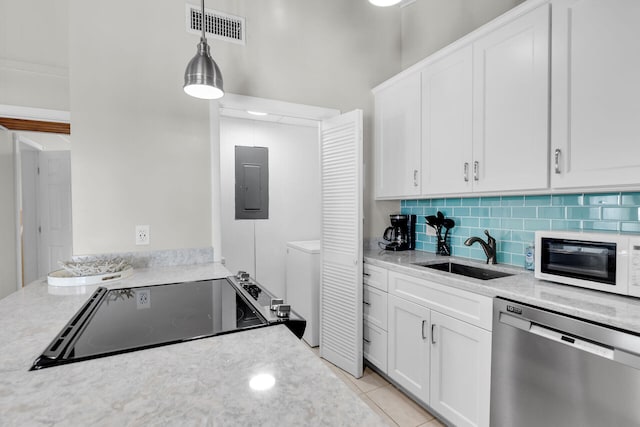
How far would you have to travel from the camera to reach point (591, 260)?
137 cm

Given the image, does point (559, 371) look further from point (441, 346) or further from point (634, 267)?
point (441, 346)

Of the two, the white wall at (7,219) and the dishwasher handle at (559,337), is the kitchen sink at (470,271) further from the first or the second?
the white wall at (7,219)

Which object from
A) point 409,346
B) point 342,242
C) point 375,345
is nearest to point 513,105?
point 342,242

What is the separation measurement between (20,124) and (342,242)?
126 inches

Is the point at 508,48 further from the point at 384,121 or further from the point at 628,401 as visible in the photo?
the point at 628,401

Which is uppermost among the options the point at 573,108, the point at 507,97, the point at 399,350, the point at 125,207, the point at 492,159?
the point at 507,97

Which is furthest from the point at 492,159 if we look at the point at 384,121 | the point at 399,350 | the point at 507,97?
the point at 399,350

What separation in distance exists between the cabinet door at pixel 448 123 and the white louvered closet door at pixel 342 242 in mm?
485

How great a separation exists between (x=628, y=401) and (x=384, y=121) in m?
2.20

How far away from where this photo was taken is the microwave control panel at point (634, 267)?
1222 millimetres

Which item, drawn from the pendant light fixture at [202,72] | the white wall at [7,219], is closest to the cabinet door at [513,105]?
the pendant light fixture at [202,72]

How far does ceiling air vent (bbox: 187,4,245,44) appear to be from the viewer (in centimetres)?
211

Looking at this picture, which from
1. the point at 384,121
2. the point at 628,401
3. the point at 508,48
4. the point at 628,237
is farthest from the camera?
the point at 384,121

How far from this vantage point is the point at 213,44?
2.18m
